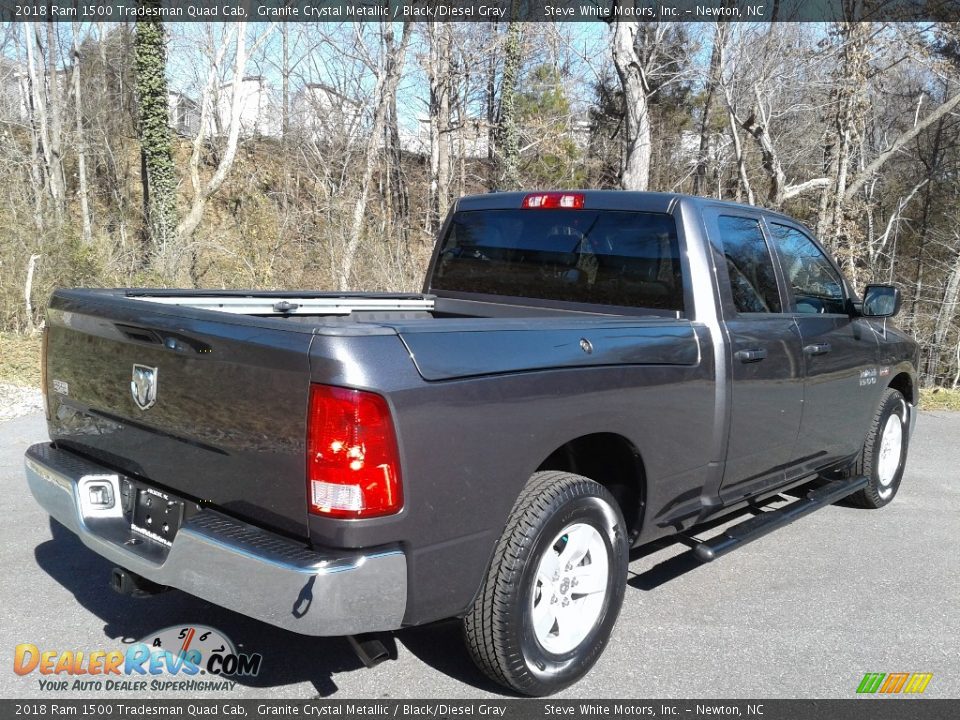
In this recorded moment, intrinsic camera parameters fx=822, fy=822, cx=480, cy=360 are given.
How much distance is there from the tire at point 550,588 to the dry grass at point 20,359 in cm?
771

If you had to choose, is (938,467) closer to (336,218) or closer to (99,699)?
(99,699)

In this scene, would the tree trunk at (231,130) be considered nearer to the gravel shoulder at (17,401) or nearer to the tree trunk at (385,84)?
the tree trunk at (385,84)

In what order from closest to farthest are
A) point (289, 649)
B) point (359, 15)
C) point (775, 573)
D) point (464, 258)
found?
point (289, 649)
point (775, 573)
point (464, 258)
point (359, 15)

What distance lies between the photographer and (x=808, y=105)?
1531 centimetres

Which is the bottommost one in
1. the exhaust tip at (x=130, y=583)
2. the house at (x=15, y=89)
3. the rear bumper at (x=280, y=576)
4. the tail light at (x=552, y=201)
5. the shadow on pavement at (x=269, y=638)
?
the shadow on pavement at (x=269, y=638)

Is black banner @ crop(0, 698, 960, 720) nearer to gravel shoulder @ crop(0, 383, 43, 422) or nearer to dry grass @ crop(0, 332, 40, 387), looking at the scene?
gravel shoulder @ crop(0, 383, 43, 422)

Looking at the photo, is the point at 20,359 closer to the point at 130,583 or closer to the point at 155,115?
the point at 130,583

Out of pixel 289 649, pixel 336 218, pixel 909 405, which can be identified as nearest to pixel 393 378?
pixel 289 649

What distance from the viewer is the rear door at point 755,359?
13.2ft

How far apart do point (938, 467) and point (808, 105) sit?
10.2 meters

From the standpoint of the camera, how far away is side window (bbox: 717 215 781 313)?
166 inches

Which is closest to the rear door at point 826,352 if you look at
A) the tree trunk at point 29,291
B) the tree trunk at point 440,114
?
the tree trunk at point 29,291

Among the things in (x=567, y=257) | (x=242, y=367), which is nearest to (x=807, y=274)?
(x=567, y=257)

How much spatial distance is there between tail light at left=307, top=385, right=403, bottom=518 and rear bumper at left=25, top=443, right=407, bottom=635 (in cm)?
16
